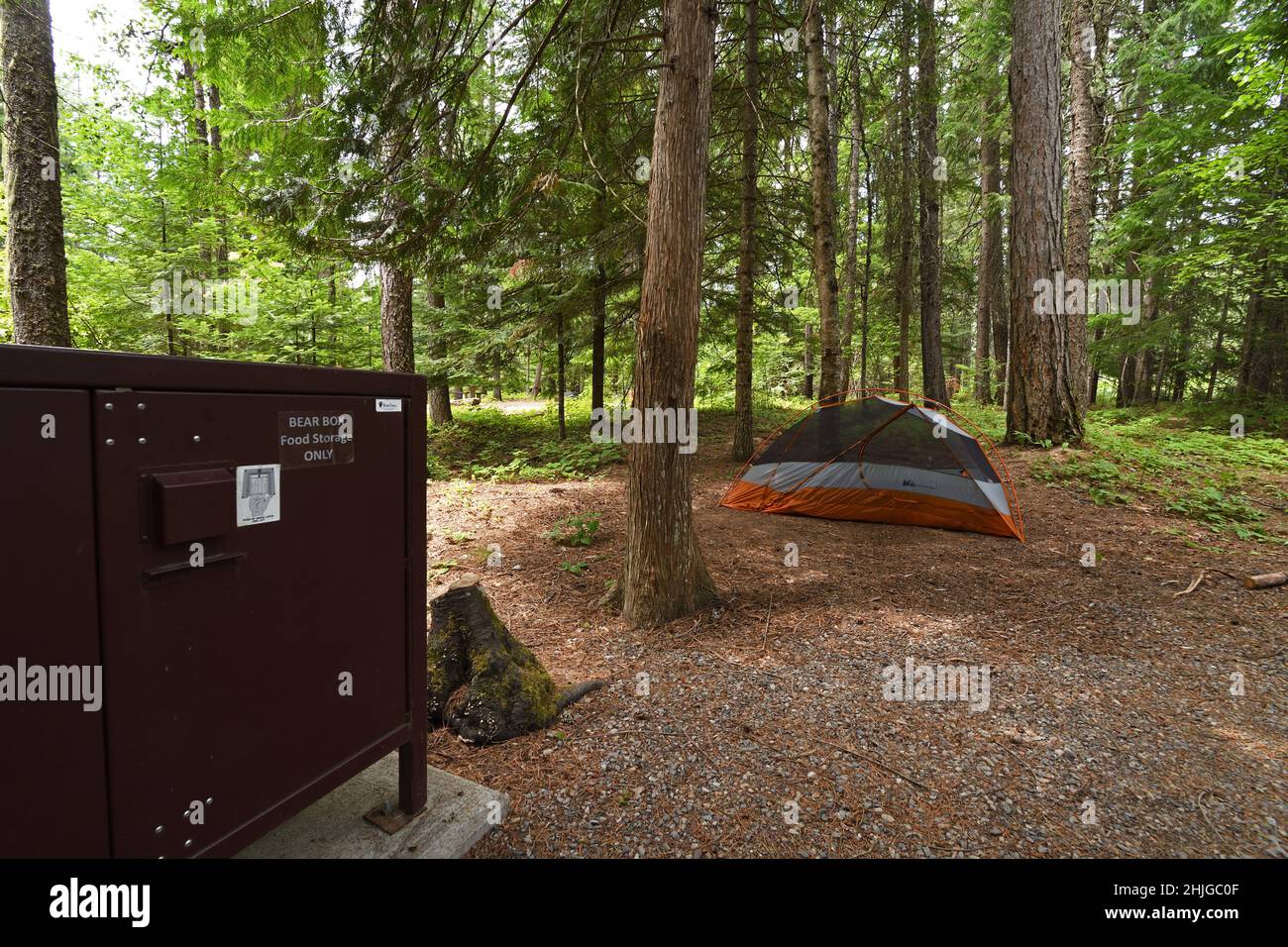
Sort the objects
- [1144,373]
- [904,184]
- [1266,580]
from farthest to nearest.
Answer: [1144,373] → [904,184] → [1266,580]

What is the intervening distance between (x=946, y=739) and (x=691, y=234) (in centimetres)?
368

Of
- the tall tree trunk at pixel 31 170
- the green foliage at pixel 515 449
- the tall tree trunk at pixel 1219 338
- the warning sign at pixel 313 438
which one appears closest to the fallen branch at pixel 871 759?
the warning sign at pixel 313 438

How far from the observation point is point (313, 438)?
1788 millimetres

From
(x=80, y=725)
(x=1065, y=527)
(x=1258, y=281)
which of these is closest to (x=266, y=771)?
(x=80, y=725)

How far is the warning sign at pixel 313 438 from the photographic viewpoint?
1.71 meters

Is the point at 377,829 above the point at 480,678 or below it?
below

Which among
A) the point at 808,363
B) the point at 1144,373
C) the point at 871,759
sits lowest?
the point at 871,759

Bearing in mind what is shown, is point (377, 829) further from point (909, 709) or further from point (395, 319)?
point (395, 319)


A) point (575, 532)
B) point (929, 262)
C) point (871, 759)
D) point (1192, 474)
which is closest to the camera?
point (871, 759)

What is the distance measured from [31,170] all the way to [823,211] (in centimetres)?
957

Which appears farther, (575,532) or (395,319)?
(395,319)

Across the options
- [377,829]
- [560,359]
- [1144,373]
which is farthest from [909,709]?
[1144,373]

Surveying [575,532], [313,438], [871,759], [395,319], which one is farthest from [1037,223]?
[313,438]

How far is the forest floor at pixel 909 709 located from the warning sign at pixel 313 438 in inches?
64.4
